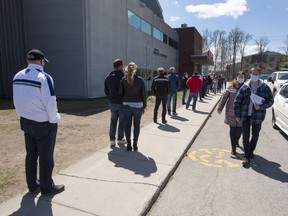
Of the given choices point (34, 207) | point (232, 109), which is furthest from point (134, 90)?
point (34, 207)

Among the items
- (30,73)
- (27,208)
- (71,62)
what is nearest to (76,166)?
(27,208)

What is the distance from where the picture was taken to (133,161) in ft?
17.4

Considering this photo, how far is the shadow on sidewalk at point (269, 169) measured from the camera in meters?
4.86

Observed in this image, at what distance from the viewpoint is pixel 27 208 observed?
11.1 ft

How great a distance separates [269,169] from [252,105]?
1.28m

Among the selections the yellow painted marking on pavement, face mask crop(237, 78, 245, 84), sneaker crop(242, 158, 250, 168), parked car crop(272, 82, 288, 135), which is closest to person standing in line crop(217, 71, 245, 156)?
face mask crop(237, 78, 245, 84)

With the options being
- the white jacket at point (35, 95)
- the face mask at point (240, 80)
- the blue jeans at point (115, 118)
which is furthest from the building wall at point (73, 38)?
the white jacket at point (35, 95)

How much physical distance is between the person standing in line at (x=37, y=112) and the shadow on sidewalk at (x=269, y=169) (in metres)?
3.79

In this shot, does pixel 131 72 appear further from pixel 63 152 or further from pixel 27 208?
pixel 27 208

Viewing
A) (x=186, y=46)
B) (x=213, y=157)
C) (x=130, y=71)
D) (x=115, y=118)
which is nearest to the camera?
(x=130, y=71)

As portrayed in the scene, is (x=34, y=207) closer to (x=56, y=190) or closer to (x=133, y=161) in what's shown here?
(x=56, y=190)

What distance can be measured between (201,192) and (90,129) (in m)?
5.10

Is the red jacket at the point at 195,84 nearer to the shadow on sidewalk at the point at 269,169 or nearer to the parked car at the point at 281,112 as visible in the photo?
the parked car at the point at 281,112

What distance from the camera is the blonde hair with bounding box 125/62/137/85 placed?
5570 millimetres
